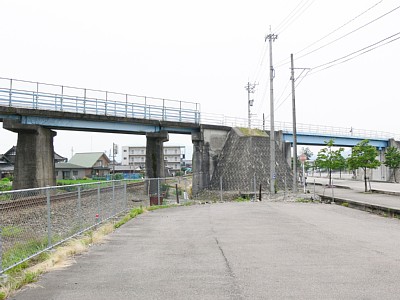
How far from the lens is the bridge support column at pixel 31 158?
91.2ft

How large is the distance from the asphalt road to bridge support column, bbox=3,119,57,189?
65.5ft

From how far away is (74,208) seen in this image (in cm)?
1127

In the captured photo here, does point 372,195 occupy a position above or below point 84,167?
below

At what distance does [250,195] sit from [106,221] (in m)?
19.9

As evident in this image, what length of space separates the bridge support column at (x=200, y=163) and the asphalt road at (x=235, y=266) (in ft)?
86.1

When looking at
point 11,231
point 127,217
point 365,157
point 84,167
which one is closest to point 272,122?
point 365,157

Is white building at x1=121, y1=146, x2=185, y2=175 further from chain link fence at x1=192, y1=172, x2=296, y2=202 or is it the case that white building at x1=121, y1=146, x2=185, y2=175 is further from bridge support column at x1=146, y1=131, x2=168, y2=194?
bridge support column at x1=146, y1=131, x2=168, y2=194

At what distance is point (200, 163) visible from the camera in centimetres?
3831

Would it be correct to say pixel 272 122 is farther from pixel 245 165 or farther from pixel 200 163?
pixel 200 163

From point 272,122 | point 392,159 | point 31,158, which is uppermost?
point 272,122

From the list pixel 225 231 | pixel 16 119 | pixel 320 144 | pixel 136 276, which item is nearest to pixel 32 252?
pixel 136 276

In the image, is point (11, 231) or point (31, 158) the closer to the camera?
point (11, 231)

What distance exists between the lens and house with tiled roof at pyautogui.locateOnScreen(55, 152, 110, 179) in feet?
258

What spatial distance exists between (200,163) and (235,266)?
104 ft
